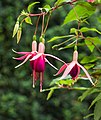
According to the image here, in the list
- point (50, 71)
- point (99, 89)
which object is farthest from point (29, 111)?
point (99, 89)

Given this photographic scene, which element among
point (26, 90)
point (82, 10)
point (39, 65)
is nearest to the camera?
point (39, 65)

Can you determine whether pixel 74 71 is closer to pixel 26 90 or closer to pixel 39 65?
pixel 39 65

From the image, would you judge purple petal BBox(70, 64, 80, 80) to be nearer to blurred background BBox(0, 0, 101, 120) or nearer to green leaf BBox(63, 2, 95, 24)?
green leaf BBox(63, 2, 95, 24)

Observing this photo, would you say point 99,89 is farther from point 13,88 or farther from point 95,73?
point 13,88

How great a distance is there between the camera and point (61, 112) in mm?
2619

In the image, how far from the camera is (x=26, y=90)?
8.55 feet

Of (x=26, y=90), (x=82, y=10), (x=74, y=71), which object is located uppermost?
(x=82, y=10)

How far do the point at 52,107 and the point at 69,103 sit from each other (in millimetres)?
113

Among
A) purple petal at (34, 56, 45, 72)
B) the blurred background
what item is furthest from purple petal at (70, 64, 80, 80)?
the blurred background

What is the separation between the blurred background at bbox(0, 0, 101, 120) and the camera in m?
2.57

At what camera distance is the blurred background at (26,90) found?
2.57 meters

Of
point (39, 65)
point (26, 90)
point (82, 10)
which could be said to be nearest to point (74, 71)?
point (39, 65)

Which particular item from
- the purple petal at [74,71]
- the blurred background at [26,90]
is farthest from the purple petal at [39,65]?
the blurred background at [26,90]

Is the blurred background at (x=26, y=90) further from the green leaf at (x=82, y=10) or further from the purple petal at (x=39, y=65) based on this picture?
the purple petal at (x=39, y=65)
